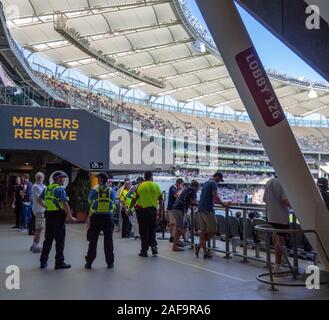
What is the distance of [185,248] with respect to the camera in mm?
10664

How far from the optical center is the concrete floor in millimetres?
5883

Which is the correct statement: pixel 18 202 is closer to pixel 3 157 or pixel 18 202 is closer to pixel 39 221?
pixel 39 221

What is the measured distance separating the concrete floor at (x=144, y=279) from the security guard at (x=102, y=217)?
1.25ft

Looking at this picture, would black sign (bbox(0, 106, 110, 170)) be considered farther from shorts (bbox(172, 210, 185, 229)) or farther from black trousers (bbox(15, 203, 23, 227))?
shorts (bbox(172, 210, 185, 229))

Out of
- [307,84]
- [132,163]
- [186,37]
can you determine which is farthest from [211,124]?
[132,163]

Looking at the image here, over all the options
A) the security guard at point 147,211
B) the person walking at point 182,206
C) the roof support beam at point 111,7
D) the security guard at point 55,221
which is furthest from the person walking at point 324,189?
the roof support beam at point 111,7

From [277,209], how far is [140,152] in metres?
11.9

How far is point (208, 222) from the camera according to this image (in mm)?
9094

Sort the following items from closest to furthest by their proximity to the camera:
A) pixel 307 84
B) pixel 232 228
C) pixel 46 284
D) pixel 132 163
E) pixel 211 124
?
1. pixel 46 284
2. pixel 232 228
3. pixel 132 163
4. pixel 307 84
5. pixel 211 124

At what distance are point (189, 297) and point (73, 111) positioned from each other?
12371 mm

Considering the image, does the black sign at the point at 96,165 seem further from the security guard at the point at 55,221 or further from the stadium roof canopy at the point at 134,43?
the stadium roof canopy at the point at 134,43

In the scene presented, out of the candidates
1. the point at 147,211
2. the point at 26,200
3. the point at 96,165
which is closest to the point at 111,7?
the point at 96,165
